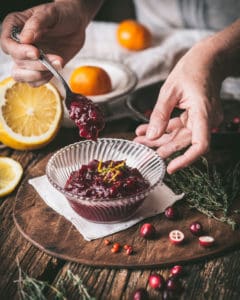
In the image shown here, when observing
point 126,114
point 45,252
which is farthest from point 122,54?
point 45,252

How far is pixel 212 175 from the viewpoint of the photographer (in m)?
2.59

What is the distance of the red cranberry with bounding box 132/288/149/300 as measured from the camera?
1.83m

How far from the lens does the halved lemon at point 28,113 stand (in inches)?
112

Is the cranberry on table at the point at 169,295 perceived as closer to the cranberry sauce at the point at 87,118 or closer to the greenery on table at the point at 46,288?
the greenery on table at the point at 46,288

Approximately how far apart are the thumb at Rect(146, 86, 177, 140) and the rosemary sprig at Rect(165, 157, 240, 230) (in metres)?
0.32

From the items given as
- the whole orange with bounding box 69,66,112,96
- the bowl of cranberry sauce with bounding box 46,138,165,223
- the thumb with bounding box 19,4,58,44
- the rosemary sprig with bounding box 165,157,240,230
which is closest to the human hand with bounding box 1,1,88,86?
the thumb with bounding box 19,4,58,44

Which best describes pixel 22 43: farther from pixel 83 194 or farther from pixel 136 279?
pixel 136 279

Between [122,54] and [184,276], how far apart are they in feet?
7.57

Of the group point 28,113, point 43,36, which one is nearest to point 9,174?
point 28,113

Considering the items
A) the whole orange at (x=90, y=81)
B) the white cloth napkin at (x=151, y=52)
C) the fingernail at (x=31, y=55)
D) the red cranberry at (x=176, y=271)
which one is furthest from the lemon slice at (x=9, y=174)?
the white cloth napkin at (x=151, y=52)

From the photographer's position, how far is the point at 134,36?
12.8ft

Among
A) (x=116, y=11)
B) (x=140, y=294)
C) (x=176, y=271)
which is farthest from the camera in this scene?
(x=116, y=11)

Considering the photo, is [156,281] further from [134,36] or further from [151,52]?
[134,36]

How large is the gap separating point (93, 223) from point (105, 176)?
0.21 m
